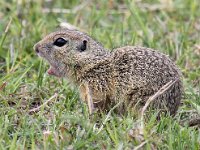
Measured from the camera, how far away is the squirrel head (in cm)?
633

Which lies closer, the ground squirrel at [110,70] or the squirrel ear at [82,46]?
the ground squirrel at [110,70]

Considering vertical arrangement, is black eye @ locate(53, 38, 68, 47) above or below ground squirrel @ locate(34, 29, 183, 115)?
above

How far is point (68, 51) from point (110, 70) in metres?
0.43

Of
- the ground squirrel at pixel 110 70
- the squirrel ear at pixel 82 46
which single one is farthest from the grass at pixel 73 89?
the squirrel ear at pixel 82 46

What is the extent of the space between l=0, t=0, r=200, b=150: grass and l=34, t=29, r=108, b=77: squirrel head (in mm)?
237

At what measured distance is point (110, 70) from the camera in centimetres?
621

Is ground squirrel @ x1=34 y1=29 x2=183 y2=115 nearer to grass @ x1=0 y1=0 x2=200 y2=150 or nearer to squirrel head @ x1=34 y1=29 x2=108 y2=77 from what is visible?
squirrel head @ x1=34 y1=29 x2=108 y2=77

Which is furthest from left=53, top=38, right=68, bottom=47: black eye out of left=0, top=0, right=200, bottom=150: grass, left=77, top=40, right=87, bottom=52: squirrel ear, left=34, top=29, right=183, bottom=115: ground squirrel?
left=0, top=0, right=200, bottom=150: grass

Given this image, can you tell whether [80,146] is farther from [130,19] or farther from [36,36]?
[130,19]

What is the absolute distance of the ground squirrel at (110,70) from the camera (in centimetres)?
597

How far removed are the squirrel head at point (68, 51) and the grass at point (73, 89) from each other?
237mm

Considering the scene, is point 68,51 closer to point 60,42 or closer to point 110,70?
point 60,42

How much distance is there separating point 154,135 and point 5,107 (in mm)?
1432

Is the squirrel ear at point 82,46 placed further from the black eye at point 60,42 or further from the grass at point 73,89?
the grass at point 73,89
